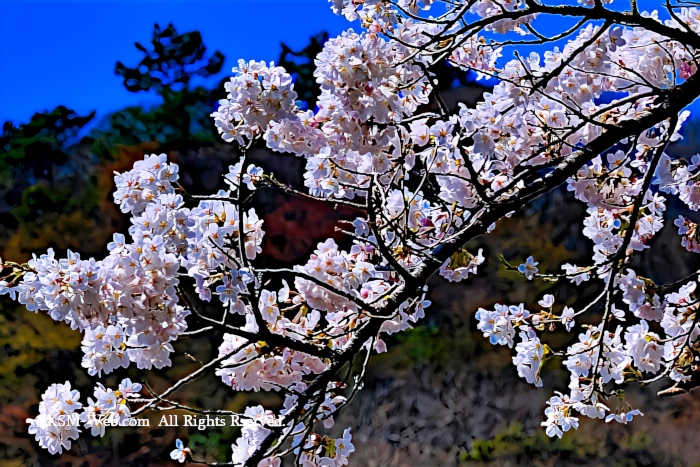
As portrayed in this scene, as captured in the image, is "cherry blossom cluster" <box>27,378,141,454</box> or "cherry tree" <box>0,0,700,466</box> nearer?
"cherry tree" <box>0,0,700,466</box>

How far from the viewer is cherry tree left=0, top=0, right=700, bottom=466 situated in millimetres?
823

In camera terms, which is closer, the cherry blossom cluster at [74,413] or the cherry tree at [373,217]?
the cherry tree at [373,217]

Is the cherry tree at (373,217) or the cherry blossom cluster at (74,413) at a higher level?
the cherry tree at (373,217)

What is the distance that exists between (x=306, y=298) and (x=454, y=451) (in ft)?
4.82

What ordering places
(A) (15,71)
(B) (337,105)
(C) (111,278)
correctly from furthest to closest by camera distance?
(A) (15,71) < (B) (337,105) < (C) (111,278)

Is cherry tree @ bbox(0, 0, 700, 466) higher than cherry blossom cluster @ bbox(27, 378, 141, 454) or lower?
higher

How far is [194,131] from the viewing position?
2.33 m

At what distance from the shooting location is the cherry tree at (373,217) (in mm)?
823

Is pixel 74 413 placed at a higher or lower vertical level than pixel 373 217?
lower

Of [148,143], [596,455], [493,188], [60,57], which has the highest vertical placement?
[60,57]

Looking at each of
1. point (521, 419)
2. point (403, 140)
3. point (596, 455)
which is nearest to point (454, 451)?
point (521, 419)

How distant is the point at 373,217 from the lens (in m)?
0.90

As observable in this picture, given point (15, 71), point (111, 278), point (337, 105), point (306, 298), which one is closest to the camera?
point (111, 278)

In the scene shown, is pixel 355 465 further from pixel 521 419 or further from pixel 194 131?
pixel 194 131
